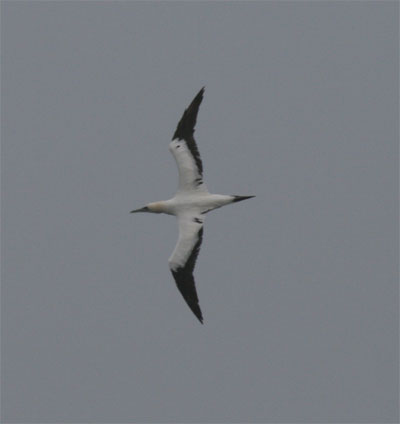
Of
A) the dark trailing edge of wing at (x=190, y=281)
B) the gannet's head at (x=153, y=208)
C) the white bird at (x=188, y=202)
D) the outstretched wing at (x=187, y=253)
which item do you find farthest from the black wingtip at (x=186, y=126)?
the dark trailing edge of wing at (x=190, y=281)

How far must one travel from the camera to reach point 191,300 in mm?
49312

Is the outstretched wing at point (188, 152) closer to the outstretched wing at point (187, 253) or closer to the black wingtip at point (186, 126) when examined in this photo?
the black wingtip at point (186, 126)

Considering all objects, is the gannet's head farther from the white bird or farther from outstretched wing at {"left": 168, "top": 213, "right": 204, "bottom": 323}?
outstretched wing at {"left": 168, "top": 213, "right": 204, "bottom": 323}

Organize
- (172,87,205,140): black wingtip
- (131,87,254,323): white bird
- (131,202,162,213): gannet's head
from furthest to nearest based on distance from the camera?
(131,202,162,213): gannet's head
(172,87,205,140): black wingtip
(131,87,254,323): white bird

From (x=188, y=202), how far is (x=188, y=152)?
1.67 metres

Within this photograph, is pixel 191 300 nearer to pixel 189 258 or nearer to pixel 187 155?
pixel 189 258

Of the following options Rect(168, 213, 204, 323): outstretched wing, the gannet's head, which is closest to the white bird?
Rect(168, 213, 204, 323): outstretched wing

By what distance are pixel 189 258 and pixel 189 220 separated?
1.28 meters

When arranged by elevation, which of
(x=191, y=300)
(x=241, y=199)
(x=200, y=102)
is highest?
(x=200, y=102)

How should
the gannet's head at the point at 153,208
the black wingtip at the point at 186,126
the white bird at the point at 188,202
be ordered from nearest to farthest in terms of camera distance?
the white bird at the point at 188,202 → the black wingtip at the point at 186,126 → the gannet's head at the point at 153,208

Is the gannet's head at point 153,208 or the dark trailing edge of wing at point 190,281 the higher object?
the gannet's head at point 153,208

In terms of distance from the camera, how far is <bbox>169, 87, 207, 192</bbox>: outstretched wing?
49.0m

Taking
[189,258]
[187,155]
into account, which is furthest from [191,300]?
[187,155]

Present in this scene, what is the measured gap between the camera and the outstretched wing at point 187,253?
48906 millimetres
